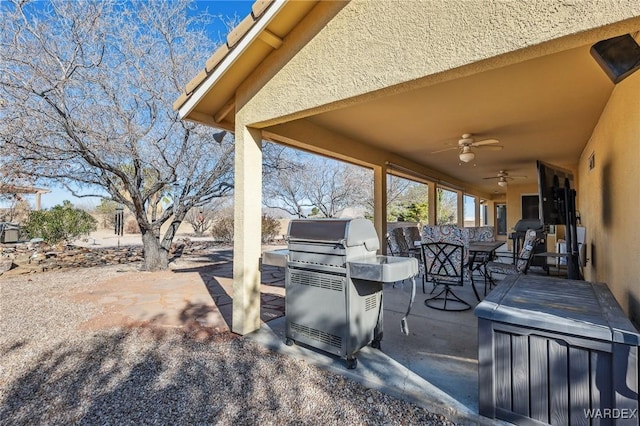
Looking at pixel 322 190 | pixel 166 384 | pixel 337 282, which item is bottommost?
pixel 166 384

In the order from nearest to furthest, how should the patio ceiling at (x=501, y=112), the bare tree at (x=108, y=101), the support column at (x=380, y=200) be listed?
1. the patio ceiling at (x=501, y=112)
2. the bare tree at (x=108, y=101)
3. the support column at (x=380, y=200)

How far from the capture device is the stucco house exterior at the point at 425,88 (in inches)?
81.2

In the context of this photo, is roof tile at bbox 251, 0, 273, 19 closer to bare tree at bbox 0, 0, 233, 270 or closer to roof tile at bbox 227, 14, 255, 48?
roof tile at bbox 227, 14, 255, 48

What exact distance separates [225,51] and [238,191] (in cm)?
152

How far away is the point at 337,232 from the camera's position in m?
3.02

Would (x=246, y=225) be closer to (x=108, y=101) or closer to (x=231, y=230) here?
(x=108, y=101)

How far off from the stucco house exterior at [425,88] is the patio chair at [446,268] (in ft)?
5.65

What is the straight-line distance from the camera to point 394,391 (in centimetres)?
259

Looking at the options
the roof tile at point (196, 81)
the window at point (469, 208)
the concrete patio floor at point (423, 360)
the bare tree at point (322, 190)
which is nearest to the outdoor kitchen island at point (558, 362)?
the concrete patio floor at point (423, 360)

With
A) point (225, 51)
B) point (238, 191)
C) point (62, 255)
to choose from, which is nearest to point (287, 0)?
point (225, 51)

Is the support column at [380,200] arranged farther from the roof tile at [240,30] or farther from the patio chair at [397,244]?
the roof tile at [240,30]

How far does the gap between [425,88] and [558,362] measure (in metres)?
2.88

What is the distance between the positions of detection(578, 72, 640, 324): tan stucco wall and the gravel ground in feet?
6.49

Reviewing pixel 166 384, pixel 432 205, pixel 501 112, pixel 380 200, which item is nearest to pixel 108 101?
pixel 380 200
